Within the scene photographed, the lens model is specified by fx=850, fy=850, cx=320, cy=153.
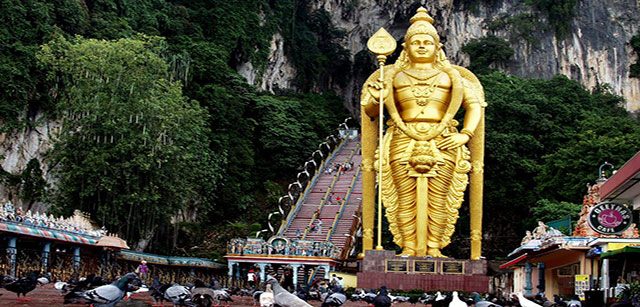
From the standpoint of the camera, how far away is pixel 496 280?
30.3m

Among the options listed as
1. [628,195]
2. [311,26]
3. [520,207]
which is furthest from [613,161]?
[311,26]

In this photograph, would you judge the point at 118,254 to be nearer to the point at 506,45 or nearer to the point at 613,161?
the point at 613,161

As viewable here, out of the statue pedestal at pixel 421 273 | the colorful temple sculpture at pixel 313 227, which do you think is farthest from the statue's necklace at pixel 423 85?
the colorful temple sculpture at pixel 313 227

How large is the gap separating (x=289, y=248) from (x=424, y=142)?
6.64 metres

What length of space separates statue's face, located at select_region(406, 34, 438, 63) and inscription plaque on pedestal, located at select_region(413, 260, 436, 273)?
4748 mm

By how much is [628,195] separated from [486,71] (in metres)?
30.3

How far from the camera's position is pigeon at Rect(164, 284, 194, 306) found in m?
9.61

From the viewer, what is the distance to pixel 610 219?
43.9 feet

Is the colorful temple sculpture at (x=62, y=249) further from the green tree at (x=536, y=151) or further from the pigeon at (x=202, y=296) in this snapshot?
the green tree at (x=536, y=151)

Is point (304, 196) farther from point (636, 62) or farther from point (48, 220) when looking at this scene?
point (636, 62)

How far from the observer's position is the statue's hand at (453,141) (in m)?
19.6

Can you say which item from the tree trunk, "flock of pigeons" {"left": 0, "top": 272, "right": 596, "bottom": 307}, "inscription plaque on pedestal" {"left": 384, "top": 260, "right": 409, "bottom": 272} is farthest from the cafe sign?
the tree trunk

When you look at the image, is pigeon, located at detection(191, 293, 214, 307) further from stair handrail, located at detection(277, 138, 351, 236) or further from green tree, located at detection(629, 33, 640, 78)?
green tree, located at detection(629, 33, 640, 78)

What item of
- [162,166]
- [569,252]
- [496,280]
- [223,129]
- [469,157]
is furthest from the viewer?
[223,129]
